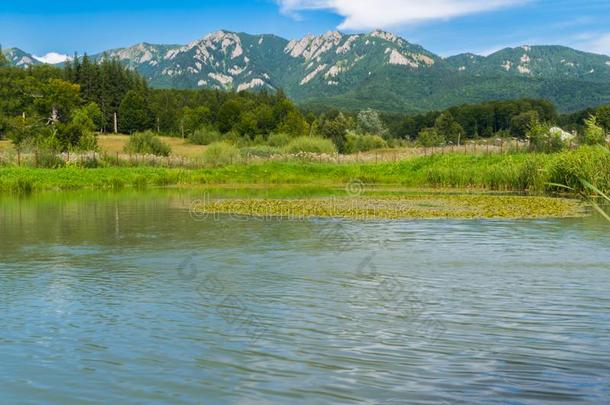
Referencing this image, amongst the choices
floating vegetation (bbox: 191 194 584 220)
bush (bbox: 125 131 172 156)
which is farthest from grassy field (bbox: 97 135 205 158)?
floating vegetation (bbox: 191 194 584 220)

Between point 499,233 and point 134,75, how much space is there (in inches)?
4400

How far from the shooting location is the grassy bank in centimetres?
3584

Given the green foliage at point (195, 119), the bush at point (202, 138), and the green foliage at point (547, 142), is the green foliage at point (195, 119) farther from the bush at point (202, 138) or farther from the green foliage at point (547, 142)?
the green foliage at point (547, 142)

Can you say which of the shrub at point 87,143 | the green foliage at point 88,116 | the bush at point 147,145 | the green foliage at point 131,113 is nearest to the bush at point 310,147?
the bush at point 147,145

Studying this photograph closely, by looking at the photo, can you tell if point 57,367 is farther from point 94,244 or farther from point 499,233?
point 499,233

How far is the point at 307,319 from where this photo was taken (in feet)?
34.3

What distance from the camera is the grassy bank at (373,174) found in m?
35.8

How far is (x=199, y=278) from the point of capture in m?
13.9

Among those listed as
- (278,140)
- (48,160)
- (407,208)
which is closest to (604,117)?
(278,140)

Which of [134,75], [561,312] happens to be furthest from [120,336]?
[134,75]

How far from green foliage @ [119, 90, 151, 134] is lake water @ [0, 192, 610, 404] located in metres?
90.8

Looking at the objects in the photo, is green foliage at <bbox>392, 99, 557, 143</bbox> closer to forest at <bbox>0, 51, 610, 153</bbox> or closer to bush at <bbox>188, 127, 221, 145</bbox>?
forest at <bbox>0, 51, 610, 153</bbox>

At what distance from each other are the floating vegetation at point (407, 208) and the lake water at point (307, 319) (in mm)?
5989

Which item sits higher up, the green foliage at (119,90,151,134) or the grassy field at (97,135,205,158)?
the green foliage at (119,90,151,134)
